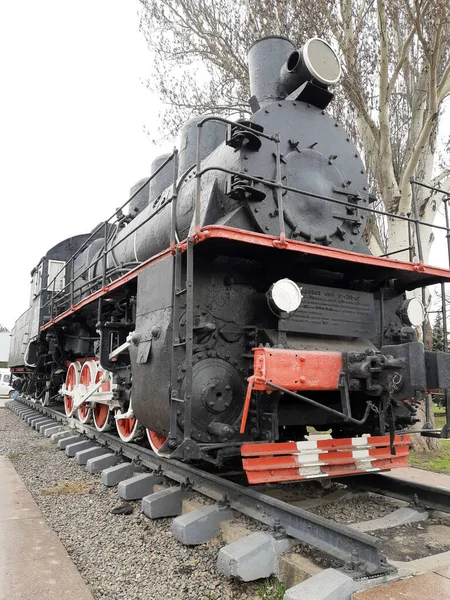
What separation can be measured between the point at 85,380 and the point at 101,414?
0.83 m

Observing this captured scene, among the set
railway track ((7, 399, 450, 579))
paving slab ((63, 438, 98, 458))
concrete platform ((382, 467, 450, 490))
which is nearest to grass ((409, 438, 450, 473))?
concrete platform ((382, 467, 450, 490))

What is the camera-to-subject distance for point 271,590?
268 cm

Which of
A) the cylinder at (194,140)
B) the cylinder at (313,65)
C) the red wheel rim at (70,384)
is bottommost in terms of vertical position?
the red wheel rim at (70,384)

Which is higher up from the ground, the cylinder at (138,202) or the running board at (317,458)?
the cylinder at (138,202)

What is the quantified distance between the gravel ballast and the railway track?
0.36 m

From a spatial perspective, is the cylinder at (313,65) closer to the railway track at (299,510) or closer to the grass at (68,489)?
the railway track at (299,510)

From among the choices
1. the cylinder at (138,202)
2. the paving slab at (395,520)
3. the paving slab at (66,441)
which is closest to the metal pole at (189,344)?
the paving slab at (395,520)

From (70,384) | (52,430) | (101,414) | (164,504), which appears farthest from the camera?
(70,384)

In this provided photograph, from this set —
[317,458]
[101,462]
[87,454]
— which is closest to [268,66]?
[317,458]

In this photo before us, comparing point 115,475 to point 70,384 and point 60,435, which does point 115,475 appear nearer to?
point 60,435

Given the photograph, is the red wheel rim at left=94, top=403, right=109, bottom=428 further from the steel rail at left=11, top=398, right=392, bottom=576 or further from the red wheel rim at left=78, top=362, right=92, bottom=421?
the steel rail at left=11, top=398, right=392, bottom=576

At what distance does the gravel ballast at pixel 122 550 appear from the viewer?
278cm

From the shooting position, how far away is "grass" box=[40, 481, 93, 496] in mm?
4863

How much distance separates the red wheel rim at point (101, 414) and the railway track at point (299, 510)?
1595 millimetres
